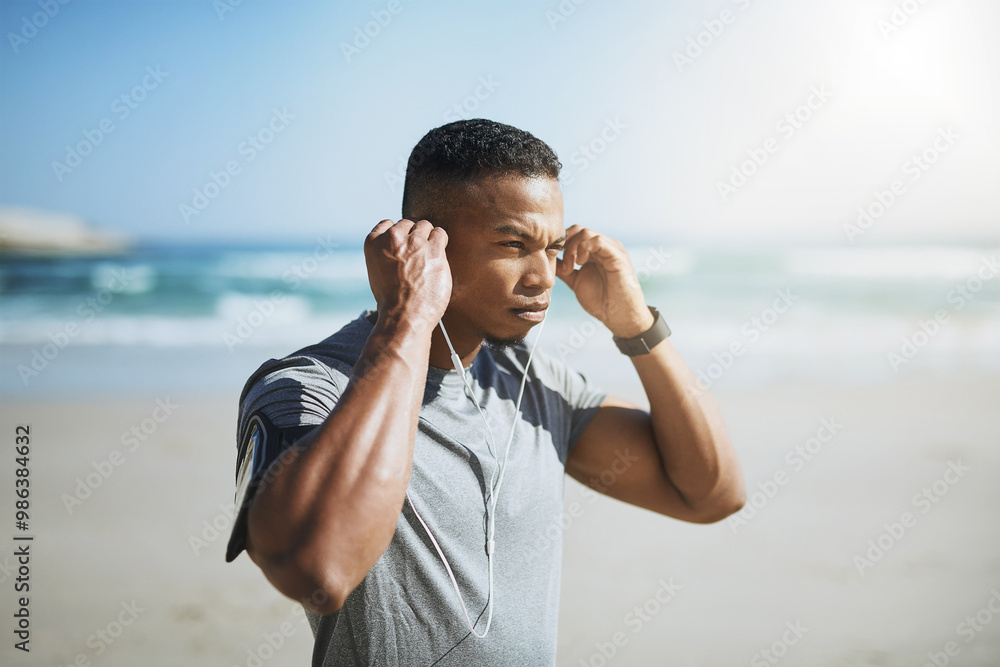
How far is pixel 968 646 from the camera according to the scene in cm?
448

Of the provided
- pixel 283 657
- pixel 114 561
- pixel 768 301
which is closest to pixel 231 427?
pixel 114 561

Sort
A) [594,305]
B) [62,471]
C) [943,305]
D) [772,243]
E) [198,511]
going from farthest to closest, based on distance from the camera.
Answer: [772,243] → [943,305] → [62,471] → [198,511] → [594,305]

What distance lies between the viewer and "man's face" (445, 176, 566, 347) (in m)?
2.05

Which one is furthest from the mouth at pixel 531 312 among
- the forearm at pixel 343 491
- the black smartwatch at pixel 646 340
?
the forearm at pixel 343 491

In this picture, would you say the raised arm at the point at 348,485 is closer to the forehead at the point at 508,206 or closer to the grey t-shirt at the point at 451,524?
the grey t-shirt at the point at 451,524

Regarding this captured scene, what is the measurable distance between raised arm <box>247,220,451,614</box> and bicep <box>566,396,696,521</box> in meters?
0.98

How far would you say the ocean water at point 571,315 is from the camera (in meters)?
11.4

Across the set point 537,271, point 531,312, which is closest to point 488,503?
point 531,312

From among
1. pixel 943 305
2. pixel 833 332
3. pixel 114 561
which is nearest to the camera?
pixel 114 561

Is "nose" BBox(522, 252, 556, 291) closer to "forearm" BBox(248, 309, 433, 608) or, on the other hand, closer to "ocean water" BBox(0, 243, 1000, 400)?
"forearm" BBox(248, 309, 433, 608)

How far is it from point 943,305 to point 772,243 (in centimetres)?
1754

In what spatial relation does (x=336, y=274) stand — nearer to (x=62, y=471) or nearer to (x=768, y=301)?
(x=768, y=301)

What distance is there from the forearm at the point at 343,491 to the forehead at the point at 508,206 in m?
0.63

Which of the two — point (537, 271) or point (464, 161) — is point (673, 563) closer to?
point (537, 271)
